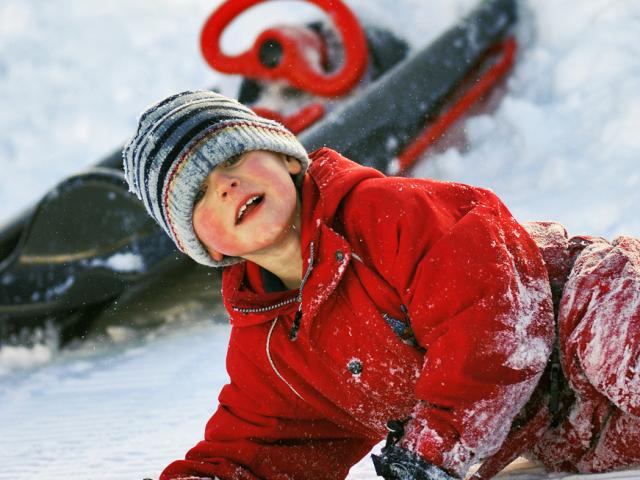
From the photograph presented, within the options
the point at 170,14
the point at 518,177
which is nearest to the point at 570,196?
the point at 518,177

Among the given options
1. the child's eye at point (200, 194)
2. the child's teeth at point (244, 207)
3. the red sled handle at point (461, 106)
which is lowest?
the child's teeth at point (244, 207)

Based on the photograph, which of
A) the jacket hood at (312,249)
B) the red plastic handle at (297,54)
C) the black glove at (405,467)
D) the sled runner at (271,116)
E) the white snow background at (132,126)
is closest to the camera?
the black glove at (405,467)

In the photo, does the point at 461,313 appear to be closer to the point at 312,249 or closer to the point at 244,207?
the point at 312,249

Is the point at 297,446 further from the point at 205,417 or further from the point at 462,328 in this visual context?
the point at 205,417

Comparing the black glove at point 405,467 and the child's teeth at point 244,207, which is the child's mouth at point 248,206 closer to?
the child's teeth at point 244,207

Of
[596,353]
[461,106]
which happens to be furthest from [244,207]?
[461,106]

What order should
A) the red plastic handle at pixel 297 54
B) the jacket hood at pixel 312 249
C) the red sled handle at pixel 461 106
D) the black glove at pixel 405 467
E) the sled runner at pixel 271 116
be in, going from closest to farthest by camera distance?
1. the black glove at pixel 405 467
2. the jacket hood at pixel 312 249
3. the sled runner at pixel 271 116
4. the red sled handle at pixel 461 106
5. the red plastic handle at pixel 297 54

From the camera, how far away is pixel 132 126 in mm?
5723

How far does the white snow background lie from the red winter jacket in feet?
0.68

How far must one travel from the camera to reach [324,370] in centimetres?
150

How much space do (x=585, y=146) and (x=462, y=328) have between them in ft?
7.32

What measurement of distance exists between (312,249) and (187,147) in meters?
0.26

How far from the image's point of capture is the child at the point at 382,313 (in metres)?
1.31

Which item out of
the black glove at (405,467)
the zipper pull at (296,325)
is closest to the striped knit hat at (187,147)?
the zipper pull at (296,325)
